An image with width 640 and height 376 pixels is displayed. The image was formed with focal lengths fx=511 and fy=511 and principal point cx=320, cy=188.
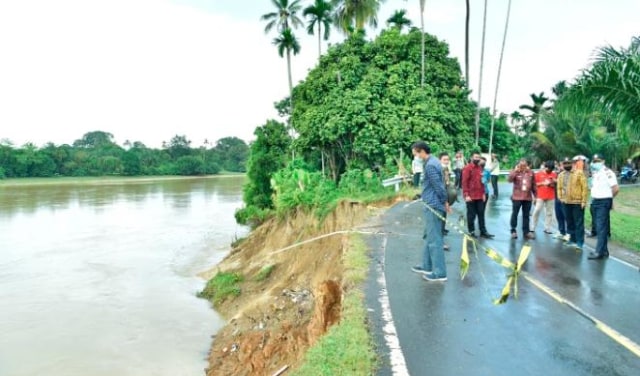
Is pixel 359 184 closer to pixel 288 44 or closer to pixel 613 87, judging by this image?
pixel 613 87

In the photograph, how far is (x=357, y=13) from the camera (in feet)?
107

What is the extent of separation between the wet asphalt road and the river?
580 centimetres

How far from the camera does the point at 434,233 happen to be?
23.9 ft

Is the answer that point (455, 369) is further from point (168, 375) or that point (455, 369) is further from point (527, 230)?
point (168, 375)

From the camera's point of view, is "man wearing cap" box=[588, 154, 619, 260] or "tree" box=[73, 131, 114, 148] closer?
"man wearing cap" box=[588, 154, 619, 260]

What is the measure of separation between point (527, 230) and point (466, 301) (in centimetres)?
506

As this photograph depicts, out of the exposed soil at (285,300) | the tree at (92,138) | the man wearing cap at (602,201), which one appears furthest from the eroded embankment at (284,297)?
the tree at (92,138)

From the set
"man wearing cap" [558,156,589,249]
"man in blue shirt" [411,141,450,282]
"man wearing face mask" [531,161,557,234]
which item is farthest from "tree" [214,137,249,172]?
"man in blue shirt" [411,141,450,282]

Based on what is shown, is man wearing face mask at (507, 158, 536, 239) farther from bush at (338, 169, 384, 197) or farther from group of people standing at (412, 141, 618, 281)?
bush at (338, 169, 384, 197)

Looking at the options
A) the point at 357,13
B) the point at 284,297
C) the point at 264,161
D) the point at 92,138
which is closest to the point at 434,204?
the point at 284,297

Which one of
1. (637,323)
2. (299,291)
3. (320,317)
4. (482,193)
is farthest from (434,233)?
(299,291)

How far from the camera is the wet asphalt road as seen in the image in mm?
4887

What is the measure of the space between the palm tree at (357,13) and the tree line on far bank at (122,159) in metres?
62.0

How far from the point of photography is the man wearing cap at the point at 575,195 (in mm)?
9930
